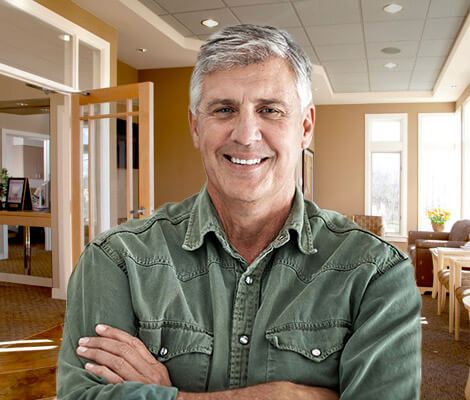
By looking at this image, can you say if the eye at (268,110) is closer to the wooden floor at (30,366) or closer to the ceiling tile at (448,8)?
the wooden floor at (30,366)

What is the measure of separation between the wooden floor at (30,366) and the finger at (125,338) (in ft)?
5.32

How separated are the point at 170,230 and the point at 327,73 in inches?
288

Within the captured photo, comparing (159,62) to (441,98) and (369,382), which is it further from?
(369,382)

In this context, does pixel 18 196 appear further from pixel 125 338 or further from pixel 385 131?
pixel 385 131

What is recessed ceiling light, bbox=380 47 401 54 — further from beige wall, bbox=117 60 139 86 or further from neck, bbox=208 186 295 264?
neck, bbox=208 186 295 264

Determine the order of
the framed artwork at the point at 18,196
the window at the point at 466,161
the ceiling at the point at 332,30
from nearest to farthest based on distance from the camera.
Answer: the ceiling at the point at 332,30, the framed artwork at the point at 18,196, the window at the point at 466,161

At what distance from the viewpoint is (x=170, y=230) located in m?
1.25

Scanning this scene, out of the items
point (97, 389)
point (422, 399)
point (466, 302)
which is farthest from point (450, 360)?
point (97, 389)

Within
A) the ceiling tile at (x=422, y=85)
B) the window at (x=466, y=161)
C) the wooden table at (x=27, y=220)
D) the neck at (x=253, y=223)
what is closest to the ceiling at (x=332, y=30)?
the ceiling tile at (x=422, y=85)

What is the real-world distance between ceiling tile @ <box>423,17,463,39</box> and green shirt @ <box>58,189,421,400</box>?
17.0ft

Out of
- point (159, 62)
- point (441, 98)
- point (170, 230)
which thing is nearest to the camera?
point (170, 230)

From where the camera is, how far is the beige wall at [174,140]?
700cm

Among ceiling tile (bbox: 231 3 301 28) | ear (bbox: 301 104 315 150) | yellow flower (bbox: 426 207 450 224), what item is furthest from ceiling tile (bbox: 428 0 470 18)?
ear (bbox: 301 104 315 150)

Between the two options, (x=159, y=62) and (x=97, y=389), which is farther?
(x=159, y=62)
